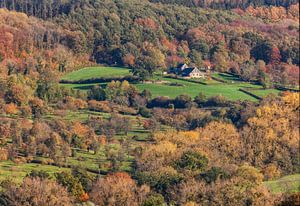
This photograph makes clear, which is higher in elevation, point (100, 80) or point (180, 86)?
point (100, 80)

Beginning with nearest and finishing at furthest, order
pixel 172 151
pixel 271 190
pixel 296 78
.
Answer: pixel 271 190
pixel 172 151
pixel 296 78

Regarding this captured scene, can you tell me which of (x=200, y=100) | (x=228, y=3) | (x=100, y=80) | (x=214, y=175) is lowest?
(x=214, y=175)

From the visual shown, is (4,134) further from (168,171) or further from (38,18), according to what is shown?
(38,18)

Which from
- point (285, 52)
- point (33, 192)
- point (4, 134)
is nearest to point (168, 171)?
point (33, 192)

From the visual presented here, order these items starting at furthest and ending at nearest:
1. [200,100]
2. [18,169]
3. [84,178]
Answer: [200,100] → [18,169] → [84,178]

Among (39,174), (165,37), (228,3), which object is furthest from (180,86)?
(228,3)

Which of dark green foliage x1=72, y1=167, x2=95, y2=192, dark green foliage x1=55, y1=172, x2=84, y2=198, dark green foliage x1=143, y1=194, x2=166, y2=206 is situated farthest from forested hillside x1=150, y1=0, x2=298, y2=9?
dark green foliage x1=143, y1=194, x2=166, y2=206

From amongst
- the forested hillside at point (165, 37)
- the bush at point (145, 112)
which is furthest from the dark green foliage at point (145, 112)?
the forested hillside at point (165, 37)

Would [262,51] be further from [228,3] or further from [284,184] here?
[284,184]
